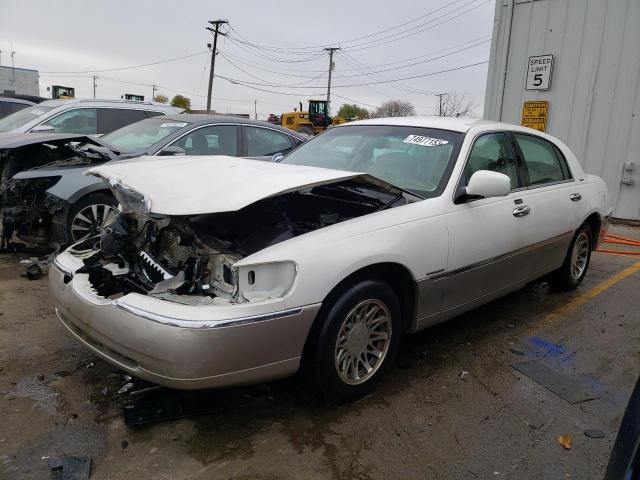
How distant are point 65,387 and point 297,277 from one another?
1714mm

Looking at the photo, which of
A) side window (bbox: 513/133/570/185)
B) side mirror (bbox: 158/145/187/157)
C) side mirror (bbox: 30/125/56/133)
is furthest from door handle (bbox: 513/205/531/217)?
side mirror (bbox: 30/125/56/133)

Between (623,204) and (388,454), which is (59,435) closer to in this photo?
(388,454)

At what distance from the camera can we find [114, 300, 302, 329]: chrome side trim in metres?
2.35

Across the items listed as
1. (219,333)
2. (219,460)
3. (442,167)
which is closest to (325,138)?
(442,167)

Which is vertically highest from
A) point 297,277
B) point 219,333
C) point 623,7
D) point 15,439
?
point 623,7

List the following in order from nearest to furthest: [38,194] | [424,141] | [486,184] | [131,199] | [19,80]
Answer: [131,199]
[486,184]
[424,141]
[38,194]
[19,80]

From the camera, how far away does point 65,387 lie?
10.3 feet

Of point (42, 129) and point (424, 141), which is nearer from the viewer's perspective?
point (424, 141)

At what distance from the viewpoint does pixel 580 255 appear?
5.33 m

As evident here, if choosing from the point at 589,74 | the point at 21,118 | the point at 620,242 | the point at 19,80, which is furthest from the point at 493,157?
the point at 19,80

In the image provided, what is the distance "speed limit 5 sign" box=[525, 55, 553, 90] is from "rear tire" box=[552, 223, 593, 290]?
4799 mm

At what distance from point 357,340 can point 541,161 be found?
9.13 feet

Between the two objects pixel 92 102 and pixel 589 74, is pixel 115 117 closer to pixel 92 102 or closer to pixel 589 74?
pixel 92 102

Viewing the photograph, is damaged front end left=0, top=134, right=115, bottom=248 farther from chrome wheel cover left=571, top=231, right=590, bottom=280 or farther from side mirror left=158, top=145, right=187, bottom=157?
chrome wheel cover left=571, top=231, right=590, bottom=280
